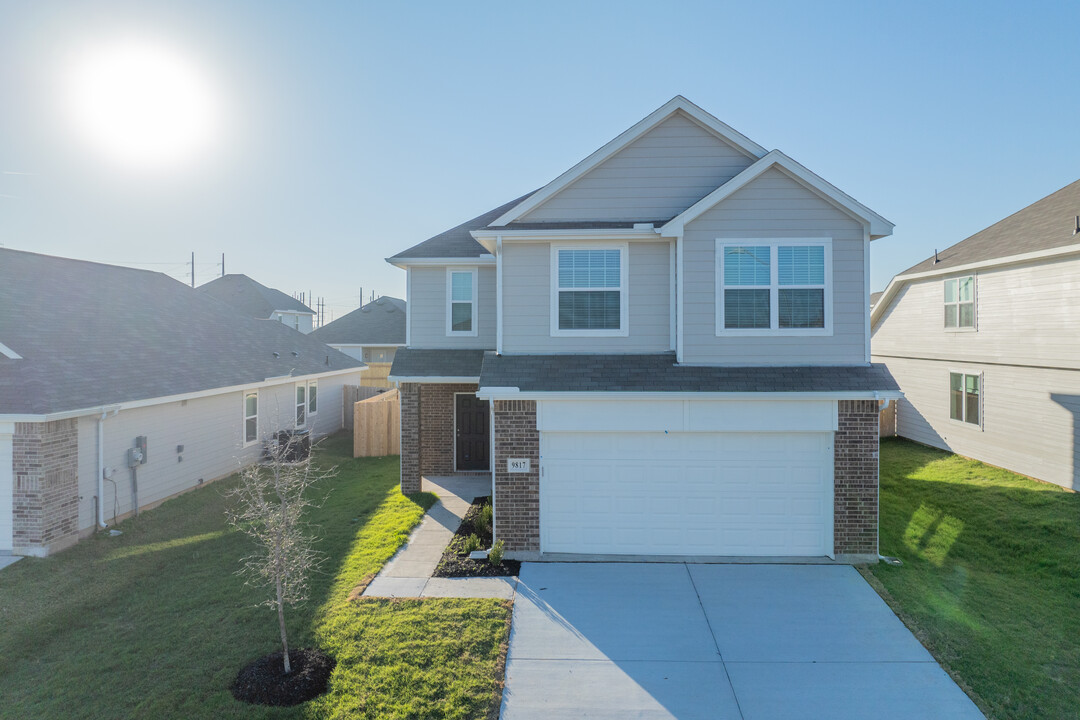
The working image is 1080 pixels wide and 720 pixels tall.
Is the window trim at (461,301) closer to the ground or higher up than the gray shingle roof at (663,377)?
higher up

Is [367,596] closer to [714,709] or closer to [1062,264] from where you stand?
[714,709]

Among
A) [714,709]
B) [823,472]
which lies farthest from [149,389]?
[823,472]

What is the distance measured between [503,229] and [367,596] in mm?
6172

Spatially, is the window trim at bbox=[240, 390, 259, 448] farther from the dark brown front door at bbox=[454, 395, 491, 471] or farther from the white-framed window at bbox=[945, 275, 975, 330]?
the white-framed window at bbox=[945, 275, 975, 330]

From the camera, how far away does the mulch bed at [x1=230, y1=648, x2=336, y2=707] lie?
528cm

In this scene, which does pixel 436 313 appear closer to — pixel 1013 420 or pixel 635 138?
pixel 635 138

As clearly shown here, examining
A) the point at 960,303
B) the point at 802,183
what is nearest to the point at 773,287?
the point at 802,183

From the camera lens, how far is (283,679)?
5.51 meters

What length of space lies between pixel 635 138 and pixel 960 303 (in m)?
12.2

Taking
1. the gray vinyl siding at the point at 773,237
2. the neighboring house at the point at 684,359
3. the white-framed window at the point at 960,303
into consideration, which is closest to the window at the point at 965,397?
the white-framed window at the point at 960,303

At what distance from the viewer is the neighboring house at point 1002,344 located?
40.4 feet

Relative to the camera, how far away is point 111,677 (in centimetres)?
561

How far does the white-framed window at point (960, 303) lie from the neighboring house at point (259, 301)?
107 ft

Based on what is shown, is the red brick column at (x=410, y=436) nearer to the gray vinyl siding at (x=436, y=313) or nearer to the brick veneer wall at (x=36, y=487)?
the gray vinyl siding at (x=436, y=313)
